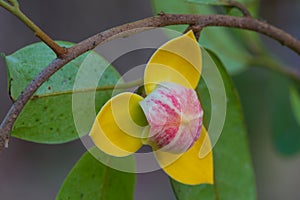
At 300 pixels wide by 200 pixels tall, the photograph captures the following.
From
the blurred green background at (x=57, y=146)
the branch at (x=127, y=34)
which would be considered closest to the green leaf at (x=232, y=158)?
the branch at (x=127, y=34)

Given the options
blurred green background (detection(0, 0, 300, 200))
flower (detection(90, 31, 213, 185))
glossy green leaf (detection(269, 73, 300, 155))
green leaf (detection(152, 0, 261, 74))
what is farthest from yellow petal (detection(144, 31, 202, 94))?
blurred green background (detection(0, 0, 300, 200))

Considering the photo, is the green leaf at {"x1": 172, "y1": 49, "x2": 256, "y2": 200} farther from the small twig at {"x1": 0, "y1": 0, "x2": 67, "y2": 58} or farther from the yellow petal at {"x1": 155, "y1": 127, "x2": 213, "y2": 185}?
the small twig at {"x1": 0, "y1": 0, "x2": 67, "y2": 58}

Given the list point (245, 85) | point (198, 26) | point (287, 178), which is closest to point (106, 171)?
point (198, 26)

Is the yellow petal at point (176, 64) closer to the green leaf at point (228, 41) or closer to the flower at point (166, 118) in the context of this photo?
the flower at point (166, 118)

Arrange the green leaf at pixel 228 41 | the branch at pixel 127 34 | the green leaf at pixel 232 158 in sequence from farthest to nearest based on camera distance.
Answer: the green leaf at pixel 228 41, the green leaf at pixel 232 158, the branch at pixel 127 34

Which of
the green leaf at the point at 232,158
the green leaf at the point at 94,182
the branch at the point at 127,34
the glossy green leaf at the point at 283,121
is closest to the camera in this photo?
the branch at the point at 127,34

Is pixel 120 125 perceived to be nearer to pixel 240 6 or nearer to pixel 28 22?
pixel 28 22

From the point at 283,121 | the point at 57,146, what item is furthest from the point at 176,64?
the point at 57,146
